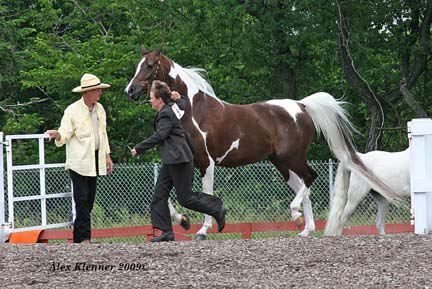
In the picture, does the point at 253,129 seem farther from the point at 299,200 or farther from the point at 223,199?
the point at 223,199

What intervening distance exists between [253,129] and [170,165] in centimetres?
229

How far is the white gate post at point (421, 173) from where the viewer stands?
9820 mm

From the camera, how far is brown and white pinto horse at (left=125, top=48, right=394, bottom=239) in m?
11.5

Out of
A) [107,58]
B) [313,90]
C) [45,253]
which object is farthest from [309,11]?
[45,253]

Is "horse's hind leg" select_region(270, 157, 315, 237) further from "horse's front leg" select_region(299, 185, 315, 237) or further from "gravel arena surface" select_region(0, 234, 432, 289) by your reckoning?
"gravel arena surface" select_region(0, 234, 432, 289)

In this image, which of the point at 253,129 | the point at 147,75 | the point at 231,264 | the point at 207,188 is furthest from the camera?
the point at 253,129

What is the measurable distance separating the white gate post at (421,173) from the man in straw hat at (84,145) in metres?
3.46

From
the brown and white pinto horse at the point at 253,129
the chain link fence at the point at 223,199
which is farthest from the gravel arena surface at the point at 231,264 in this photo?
the chain link fence at the point at 223,199

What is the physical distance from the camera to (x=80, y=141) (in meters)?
10.5

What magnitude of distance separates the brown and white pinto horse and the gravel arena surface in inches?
94.4

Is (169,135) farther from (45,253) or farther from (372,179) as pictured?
(372,179)

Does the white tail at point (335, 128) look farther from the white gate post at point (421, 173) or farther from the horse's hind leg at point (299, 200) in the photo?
the white gate post at point (421, 173)

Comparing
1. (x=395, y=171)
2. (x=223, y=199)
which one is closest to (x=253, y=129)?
(x=395, y=171)

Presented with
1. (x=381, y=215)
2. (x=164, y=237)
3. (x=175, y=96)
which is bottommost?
(x=381, y=215)
